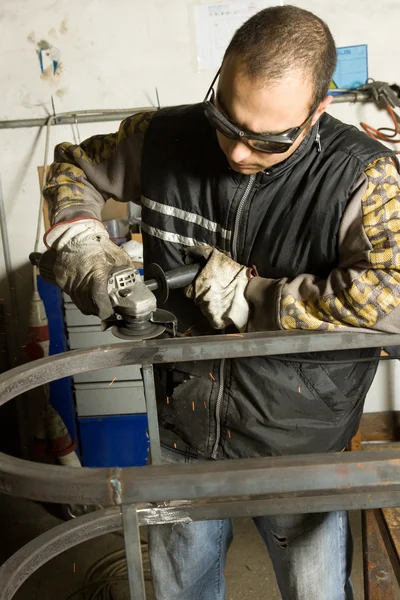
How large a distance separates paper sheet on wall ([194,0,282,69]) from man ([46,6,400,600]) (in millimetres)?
1156

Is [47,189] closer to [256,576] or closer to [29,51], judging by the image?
[29,51]

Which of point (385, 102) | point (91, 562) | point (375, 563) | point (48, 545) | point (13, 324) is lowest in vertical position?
point (91, 562)

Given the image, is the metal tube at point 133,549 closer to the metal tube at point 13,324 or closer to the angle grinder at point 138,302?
the angle grinder at point 138,302

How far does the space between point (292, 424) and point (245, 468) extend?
1.97ft

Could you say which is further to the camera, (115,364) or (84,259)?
(84,259)

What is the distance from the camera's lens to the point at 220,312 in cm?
114

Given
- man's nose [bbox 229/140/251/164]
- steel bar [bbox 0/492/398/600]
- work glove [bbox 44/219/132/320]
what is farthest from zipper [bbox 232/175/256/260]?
steel bar [bbox 0/492/398/600]

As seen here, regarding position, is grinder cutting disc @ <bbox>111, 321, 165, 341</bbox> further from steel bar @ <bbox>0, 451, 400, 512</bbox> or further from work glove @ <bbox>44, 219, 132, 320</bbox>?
steel bar @ <bbox>0, 451, 400, 512</bbox>

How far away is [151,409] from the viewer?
114 centimetres

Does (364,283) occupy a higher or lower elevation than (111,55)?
lower

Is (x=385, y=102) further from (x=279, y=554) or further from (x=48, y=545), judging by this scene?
(x=48, y=545)

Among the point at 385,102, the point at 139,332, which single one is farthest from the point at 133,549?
the point at 385,102

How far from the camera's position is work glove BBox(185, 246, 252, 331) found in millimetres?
1123

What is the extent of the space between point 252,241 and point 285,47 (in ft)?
1.23
